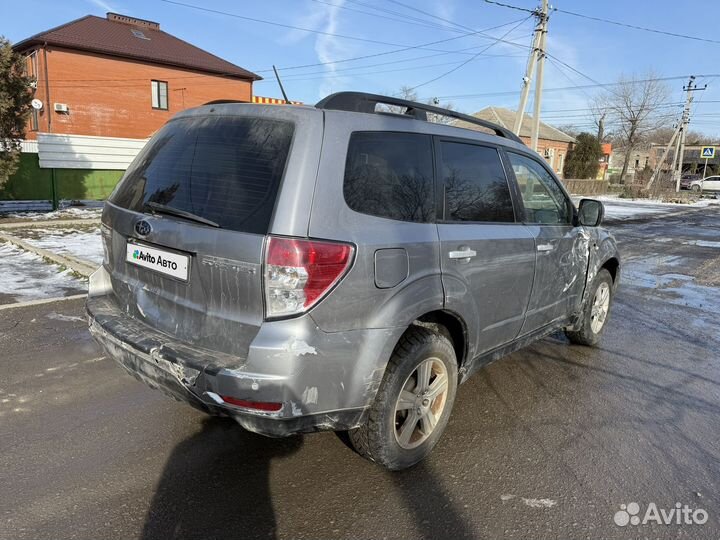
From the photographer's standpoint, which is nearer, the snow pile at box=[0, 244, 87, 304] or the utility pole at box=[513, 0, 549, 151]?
the snow pile at box=[0, 244, 87, 304]

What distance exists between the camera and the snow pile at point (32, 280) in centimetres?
592

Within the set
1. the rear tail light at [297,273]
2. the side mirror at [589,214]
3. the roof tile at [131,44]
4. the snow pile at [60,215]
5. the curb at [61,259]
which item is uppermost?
the roof tile at [131,44]

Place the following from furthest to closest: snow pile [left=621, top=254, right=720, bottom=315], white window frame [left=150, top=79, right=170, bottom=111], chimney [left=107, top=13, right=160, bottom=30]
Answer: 1. chimney [left=107, top=13, right=160, bottom=30]
2. white window frame [left=150, top=79, right=170, bottom=111]
3. snow pile [left=621, top=254, right=720, bottom=315]

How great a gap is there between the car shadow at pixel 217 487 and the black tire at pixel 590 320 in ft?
9.53

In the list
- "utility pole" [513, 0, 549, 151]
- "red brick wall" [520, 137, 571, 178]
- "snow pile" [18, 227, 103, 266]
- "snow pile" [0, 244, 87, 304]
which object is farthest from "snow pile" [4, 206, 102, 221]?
"red brick wall" [520, 137, 571, 178]

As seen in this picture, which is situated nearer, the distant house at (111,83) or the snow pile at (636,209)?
the distant house at (111,83)

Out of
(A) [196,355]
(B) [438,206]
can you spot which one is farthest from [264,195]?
(B) [438,206]

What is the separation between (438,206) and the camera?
2.88m

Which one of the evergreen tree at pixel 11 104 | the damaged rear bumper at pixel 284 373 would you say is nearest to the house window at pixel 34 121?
the evergreen tree at pixel 11 104

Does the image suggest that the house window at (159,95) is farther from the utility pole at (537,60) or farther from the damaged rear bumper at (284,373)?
the damaged rear bumper at (284,373)

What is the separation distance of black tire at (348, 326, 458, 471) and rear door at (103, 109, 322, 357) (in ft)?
2.50

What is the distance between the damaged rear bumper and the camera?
2.21 m

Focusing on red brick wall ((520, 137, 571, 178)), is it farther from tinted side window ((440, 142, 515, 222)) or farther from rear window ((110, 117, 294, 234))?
rear window ((110, 117, 294, 234))

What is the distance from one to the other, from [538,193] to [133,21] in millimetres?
29950
